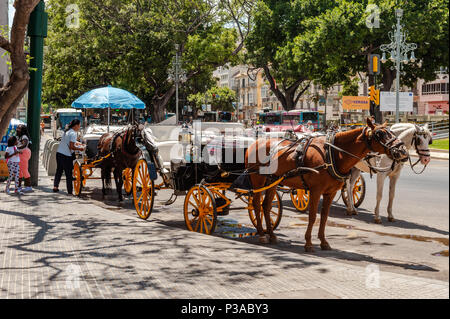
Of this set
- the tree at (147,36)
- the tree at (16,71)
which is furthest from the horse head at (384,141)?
the tree at (147,36)

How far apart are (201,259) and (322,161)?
2291 millimetres

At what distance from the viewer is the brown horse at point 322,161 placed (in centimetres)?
713

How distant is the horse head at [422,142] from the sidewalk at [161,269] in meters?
2.72

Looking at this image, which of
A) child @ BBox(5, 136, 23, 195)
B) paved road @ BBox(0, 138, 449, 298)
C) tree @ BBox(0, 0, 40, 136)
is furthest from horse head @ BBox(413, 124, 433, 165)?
child @ BBox(5, 136, 23, 195)

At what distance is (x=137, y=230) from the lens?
833 cm

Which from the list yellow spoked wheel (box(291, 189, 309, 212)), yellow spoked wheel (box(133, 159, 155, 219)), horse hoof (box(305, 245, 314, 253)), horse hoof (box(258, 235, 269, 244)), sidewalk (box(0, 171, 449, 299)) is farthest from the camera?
yellow spoked wheel (box(291, 189, 309, 212))

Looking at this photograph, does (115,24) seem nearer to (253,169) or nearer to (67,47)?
(67,47)

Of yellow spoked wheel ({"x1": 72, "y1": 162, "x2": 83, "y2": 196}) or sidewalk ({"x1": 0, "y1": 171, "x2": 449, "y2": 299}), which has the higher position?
yellow spoked wheel ({"x1": 72, "y1": 162, "x2": 83, "y2": 196})

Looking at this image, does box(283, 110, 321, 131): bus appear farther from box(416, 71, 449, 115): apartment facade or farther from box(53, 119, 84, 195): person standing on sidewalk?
box(53, 119, 84, 195): person standing on sidewalk

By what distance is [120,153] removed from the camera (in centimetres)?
1230

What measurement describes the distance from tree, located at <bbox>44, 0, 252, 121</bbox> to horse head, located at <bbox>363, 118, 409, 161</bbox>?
1105 inches

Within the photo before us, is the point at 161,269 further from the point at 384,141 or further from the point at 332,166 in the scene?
the point at 384,141

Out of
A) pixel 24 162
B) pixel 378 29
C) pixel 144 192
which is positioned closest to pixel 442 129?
pixel 144 192

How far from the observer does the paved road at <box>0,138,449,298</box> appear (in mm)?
5000
